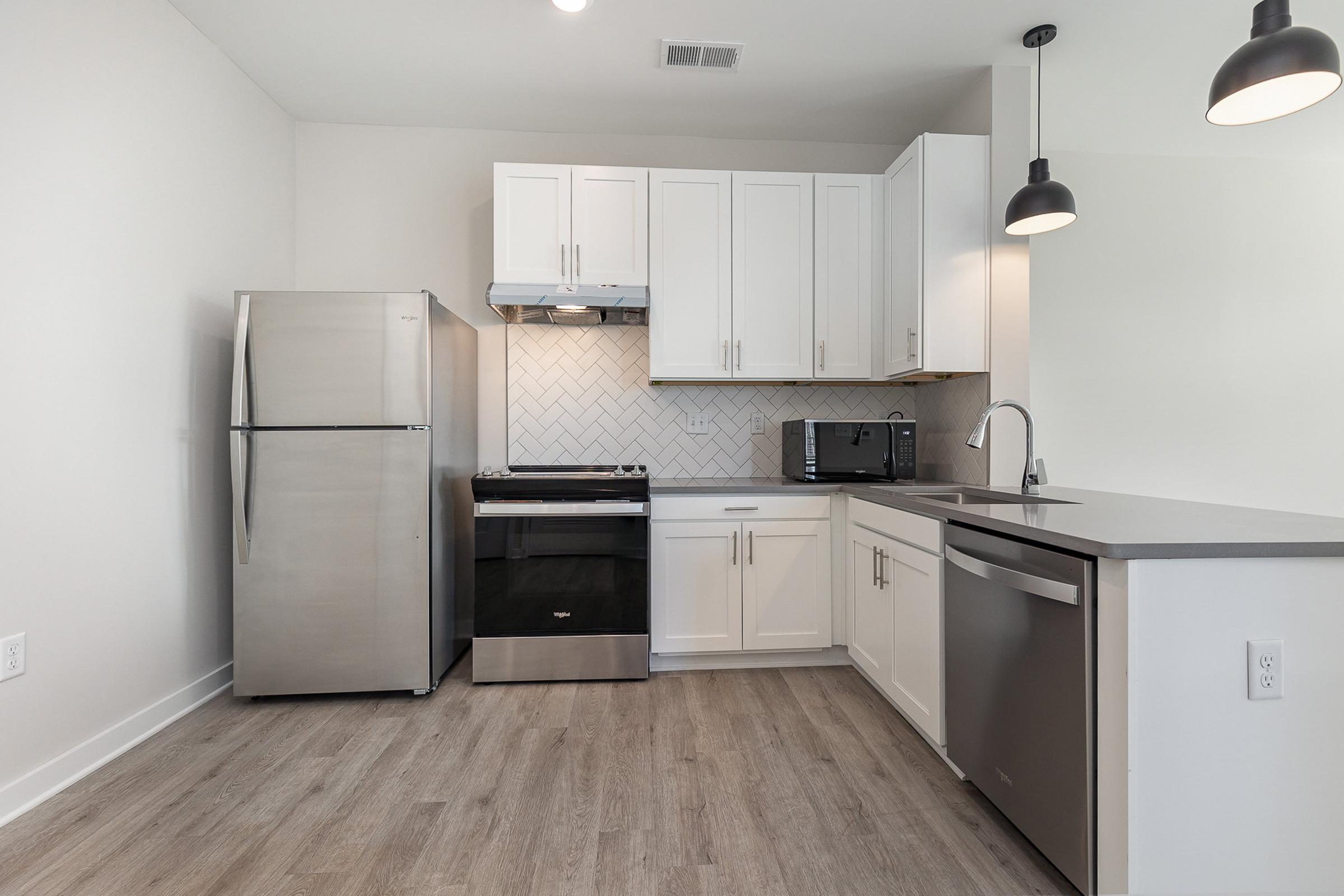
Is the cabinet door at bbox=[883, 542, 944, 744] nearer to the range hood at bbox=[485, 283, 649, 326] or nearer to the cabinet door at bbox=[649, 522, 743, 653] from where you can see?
the cabinet door at bbox=[649, 522, 743, 653]

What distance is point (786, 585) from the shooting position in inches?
115

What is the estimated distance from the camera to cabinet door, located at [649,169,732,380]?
307 cm

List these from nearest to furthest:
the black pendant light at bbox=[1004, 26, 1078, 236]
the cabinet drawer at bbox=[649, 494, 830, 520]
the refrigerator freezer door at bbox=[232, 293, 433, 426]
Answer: the black pendant light at bbox=[1004, 26, 1078, 236]
the refrigerator freezer door at bbox=[232, 293, 433, 426]
the cabinet drawer at bbox=[649, 494, 830, 520]

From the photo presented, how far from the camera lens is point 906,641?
226cm

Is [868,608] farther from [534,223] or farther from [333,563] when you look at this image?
[534,223]

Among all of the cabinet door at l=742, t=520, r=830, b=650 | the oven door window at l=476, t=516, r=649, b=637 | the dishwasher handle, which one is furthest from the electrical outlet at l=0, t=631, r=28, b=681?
the dishwasher handle

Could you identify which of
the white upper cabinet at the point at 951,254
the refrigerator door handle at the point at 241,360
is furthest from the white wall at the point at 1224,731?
the refrigerator door handle at the point at 241,360

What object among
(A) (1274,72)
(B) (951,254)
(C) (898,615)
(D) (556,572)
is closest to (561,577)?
(D) (556,572)

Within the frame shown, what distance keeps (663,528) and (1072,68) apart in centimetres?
271

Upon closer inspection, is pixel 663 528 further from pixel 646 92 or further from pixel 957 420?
pixel 646 92

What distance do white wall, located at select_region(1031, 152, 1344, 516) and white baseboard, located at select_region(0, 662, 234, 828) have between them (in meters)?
4.20

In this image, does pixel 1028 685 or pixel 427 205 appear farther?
pixel 427 205

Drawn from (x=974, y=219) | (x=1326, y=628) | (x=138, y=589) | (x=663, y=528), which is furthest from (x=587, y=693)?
(x=974, y=219)

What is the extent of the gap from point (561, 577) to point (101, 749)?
1608mm
